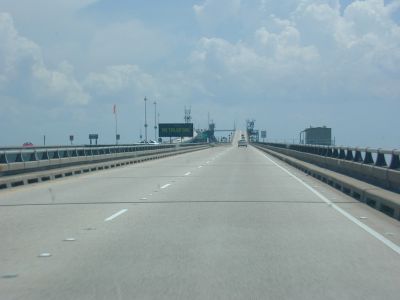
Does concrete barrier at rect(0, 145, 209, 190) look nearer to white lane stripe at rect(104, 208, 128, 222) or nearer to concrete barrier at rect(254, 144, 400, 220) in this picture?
white lane stripe at rect(104, 208, 128, 222)

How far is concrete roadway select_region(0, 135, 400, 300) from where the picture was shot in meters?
8.16

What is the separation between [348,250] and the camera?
35.7 feet

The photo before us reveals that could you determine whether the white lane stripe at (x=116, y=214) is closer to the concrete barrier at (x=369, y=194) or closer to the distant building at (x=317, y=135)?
the concrete barrier at (x=369, y=194)

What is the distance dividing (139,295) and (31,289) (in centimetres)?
141

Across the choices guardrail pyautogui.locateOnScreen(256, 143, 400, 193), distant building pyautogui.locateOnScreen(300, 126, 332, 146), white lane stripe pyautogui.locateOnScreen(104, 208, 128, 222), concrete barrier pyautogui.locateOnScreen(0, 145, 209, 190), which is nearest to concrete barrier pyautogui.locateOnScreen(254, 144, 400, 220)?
guardrail pyautogui.locateOnScreen(256, 143, 400, 193)

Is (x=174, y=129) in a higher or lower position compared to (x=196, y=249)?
higher

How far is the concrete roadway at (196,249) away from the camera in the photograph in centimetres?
816

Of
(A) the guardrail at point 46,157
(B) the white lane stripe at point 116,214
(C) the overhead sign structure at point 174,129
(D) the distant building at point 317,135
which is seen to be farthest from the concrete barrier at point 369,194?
(C) the overhead sign structure at point 174,129

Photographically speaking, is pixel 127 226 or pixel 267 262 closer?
pixel 267 262

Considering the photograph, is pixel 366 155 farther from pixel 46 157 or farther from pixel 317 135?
pixel 317 135

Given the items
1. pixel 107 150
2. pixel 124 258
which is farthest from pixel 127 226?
pixel 107 150

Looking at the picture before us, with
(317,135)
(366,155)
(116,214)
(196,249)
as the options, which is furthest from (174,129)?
(196,249)

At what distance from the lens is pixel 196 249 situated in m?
11.0

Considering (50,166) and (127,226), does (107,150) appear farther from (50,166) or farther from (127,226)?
(127,226)
